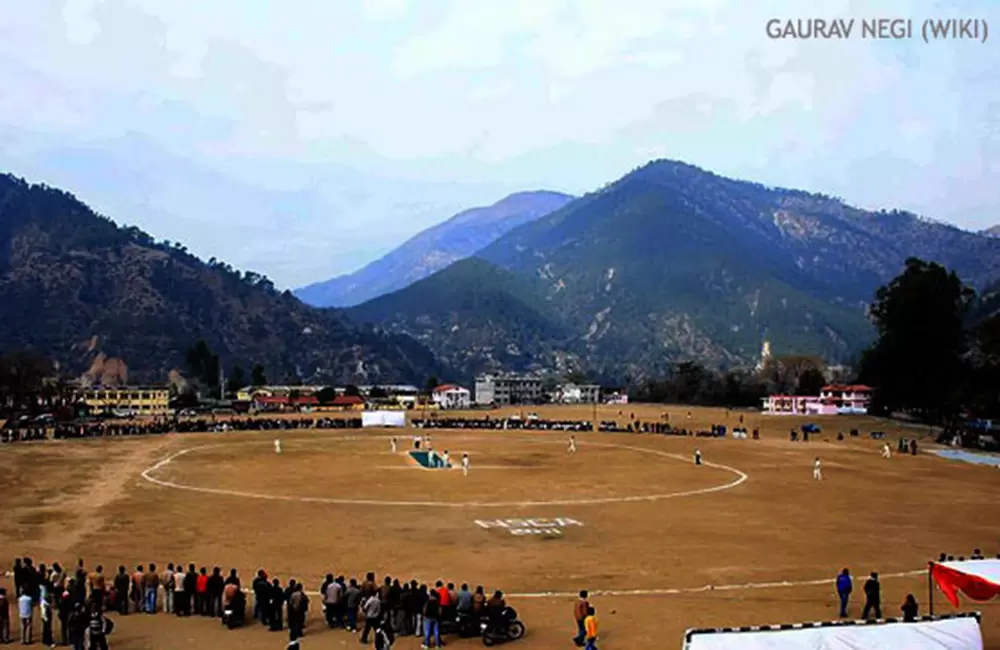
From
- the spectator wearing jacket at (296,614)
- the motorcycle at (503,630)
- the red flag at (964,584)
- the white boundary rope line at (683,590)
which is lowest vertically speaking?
the white boundary rope line at (683,590)

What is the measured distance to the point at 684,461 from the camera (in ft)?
220

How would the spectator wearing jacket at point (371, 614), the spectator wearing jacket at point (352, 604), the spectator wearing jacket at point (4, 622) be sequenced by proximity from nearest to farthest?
1. the spectator wearing jacket at point (4, 622)
2. the spectator wearing jacket at point (371, 614)
3. the spectator wearing jacket at point (352, 604)

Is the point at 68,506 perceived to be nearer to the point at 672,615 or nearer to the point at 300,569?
the point at 300,569

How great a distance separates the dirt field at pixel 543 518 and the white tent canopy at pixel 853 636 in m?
6.20

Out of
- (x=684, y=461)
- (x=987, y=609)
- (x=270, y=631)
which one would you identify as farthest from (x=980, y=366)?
(x=270, y=631)

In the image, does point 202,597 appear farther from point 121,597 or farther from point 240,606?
point 121,597

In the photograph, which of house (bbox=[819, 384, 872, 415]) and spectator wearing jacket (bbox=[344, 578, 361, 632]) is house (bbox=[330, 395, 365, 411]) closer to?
house (bbox=[819, 384, 872, 415])

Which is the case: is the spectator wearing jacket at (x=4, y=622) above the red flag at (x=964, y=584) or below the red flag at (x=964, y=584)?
below

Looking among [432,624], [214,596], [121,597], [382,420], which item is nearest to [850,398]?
[382,420]

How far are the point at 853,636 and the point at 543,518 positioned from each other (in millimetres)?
25004

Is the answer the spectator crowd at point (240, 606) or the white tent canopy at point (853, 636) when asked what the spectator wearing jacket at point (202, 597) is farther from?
the white tent canopy at point (853, 636)

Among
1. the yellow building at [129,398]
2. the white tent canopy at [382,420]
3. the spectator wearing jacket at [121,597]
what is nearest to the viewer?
the spectator wearing jacket at [121,597]

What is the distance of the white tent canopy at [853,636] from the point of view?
1404 centimetres

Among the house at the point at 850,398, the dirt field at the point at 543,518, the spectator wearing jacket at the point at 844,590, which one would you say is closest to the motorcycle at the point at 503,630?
the dirt field at the point at 543,518
